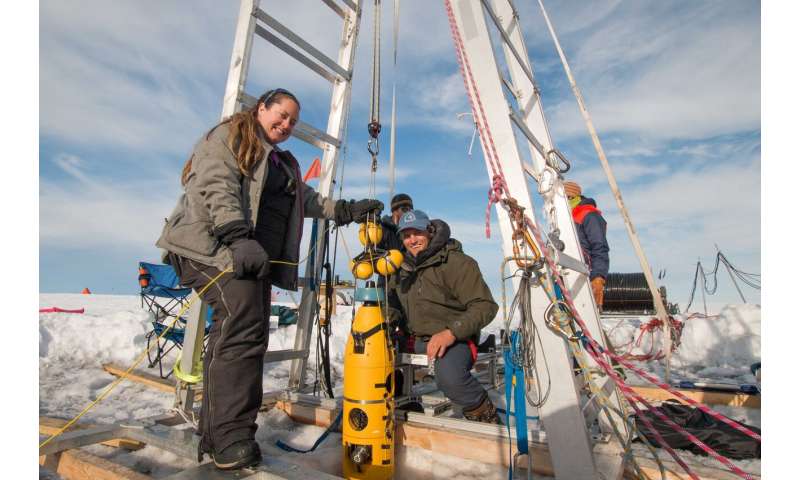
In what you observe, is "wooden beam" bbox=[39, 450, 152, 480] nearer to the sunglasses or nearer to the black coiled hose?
the sunglasses

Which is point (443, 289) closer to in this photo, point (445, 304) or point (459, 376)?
point (445, 304)

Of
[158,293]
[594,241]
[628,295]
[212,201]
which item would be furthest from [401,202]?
[628,295]

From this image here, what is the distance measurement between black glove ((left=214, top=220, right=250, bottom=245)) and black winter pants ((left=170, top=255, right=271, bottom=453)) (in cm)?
20

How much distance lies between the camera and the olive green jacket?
276 centimetres

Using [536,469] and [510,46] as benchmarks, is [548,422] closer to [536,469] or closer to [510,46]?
[536,469]

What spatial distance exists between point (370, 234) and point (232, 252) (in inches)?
36.2

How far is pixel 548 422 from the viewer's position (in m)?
1.90

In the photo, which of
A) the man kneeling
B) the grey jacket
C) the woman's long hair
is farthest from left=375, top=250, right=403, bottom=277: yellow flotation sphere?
the woman's long hair

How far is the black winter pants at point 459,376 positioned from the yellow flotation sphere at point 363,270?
744 mm

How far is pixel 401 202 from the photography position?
4.42m
